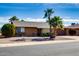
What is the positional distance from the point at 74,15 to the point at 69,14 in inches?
19.0

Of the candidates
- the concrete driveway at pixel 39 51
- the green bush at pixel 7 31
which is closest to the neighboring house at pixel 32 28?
the green bush at pixel 7 31

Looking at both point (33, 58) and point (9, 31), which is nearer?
point (33, 58)

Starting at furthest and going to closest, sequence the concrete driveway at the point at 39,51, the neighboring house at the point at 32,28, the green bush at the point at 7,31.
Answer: the neighboring house at the point at 32,28 < the green bush at the point at 7,31 < the concrete driveway at the point at 39,51

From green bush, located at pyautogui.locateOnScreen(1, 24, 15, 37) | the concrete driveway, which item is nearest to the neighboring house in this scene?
green bush, located at pyautogui.locateOnScreen(1, 24, 15, 37)

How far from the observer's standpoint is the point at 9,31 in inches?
1070

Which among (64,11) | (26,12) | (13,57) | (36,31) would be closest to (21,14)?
(26,12)

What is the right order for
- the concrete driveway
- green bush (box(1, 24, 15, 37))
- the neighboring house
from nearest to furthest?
the concrete driveway, green bush (box(1, 24, 15, 37)), the neighboring house

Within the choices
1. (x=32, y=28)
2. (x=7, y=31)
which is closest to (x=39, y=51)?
(x=7, y=31)

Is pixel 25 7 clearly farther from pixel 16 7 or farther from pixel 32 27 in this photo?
pixel 32 27

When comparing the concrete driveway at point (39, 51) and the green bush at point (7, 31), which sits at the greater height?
the green bush at point (7, 31)

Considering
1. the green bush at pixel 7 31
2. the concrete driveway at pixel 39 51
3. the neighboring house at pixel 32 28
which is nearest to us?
the concrete driveway at pixel 39 51

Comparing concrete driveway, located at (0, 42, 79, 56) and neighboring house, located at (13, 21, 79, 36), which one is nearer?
concrete driveway, located at (0, 42, 79, 56)

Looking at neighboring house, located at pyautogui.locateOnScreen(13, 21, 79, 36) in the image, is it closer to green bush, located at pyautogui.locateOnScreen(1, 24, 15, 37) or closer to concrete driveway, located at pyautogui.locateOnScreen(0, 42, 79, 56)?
green bush, located at pyautogui.locateOnScreen(1, 24, 15, 37)

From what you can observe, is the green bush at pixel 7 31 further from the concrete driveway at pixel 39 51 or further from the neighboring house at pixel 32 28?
the concrete driveway at pixel 39 51
